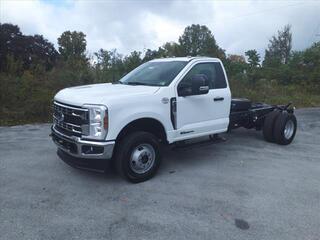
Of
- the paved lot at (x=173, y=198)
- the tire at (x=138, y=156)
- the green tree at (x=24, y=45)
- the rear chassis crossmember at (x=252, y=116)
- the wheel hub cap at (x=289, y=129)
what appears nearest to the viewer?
the paved lot at (x=173, y=198)

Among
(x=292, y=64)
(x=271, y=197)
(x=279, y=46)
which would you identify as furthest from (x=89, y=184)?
(x=279, y=46)

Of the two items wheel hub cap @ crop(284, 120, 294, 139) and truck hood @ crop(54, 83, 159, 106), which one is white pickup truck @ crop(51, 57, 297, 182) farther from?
wheel hub cap @ crop(284, 120, 294, 139)

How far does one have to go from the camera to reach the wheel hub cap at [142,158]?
203 inches

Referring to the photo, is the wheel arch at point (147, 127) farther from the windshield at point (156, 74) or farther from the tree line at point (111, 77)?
the tree line at point (111, 77)

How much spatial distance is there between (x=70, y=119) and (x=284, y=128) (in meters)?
4.85

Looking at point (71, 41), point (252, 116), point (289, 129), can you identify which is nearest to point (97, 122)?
point (252, 116)

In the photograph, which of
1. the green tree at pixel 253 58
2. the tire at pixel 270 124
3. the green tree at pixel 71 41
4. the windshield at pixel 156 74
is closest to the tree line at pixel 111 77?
the green tree at pixel 253 58

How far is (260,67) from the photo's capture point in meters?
19.4

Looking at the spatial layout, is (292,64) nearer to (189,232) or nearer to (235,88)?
(235,88)

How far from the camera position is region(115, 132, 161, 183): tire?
501cm

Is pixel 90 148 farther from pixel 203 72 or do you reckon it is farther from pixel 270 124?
pixel 270 124

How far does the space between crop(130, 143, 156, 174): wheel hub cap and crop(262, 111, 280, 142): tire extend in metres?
3.49

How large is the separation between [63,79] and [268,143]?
7904 millimetres

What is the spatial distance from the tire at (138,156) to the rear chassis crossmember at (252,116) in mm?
2270
